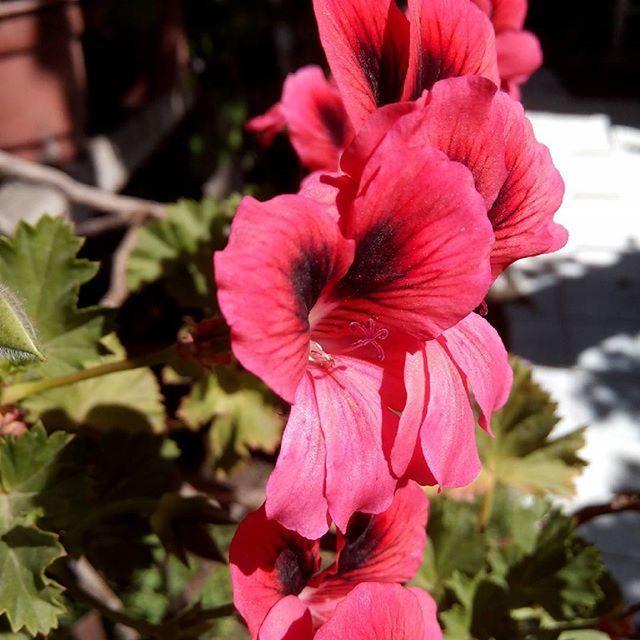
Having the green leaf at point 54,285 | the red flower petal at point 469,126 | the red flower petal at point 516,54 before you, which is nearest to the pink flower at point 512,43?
the red flower petal at point 516,54

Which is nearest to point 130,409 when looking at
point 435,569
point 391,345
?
point 435,569

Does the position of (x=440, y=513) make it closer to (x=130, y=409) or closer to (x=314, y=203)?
(x=130, y=409)

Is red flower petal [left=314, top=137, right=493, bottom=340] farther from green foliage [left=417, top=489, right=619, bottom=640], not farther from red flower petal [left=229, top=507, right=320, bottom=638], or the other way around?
green foliage [left=417, top=489, right=619, bottom=640]

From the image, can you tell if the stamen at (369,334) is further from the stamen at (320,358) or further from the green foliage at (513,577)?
the green foliage at (513,577)

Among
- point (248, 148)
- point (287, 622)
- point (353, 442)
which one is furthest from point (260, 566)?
point (248, 148)

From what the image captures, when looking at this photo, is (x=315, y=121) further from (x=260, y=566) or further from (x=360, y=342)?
(x=260, y=566)

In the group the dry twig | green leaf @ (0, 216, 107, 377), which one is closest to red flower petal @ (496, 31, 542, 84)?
green leaf @ (0, 216, 107, 377)

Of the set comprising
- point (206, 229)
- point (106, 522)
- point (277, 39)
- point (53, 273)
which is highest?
point (53, 273)
